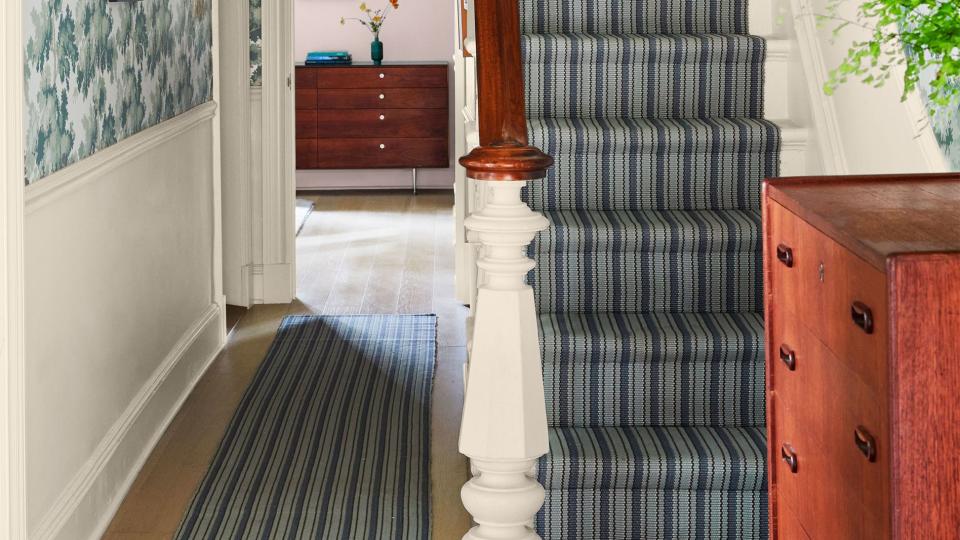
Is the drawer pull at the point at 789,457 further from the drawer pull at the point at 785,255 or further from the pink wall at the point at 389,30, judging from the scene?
the pink wall at the point at 389,30

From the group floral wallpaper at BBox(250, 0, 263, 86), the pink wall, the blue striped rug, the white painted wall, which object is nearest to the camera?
the white painted wall

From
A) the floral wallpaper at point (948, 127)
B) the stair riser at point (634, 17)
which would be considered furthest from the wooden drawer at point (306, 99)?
the floral wallpaper at point (948, 127)

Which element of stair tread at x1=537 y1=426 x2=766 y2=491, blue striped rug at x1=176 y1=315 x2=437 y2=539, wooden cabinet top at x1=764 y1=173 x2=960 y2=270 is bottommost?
blue striped rug at x1=176 y1=315 x2=437 y2=539

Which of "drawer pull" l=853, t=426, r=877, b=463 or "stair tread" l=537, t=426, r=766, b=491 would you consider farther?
"stair tread" l=537, t=426, r=766, b=491

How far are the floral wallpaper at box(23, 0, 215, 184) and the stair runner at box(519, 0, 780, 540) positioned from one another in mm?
1056

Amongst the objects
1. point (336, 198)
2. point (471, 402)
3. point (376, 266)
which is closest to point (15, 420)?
point (471, 402)

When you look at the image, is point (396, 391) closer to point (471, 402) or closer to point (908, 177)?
point (471, 402)

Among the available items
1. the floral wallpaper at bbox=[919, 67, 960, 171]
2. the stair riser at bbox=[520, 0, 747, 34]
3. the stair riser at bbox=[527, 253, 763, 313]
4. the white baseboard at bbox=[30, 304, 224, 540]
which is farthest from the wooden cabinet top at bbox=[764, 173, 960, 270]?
the stair riser at bbox=[520, 0, 747, 34]

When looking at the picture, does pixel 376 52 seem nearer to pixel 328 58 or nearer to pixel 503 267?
pixel 328 58

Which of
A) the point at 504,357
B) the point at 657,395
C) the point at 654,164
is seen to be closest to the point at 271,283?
the point at 654,164

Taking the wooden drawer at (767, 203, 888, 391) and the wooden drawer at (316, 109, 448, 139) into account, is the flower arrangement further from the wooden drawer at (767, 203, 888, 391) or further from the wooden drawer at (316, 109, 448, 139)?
the wooden drawer at (767, 203, 888, 391)

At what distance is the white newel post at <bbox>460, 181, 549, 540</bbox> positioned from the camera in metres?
1.77

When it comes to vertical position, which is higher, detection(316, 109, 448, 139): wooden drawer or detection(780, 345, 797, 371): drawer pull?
detection(316, 109, 448, 139): wooden drawer

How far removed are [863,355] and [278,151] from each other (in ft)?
13.7
